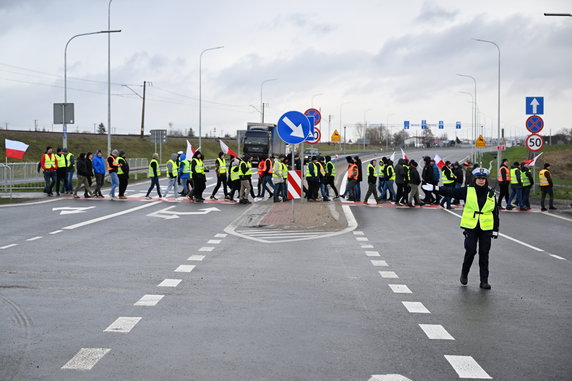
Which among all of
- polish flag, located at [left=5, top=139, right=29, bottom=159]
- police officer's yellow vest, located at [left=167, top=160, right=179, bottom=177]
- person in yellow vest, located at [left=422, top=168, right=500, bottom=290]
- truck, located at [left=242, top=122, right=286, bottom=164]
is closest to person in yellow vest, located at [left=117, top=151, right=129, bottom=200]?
police officer's yellow vest, located at [left=167, top=160, right=179, bottom=177]

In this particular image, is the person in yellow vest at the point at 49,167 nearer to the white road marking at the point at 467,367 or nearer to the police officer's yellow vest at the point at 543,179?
the police officer's yellow vest at the point at 543,179

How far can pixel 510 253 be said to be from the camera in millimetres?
14672

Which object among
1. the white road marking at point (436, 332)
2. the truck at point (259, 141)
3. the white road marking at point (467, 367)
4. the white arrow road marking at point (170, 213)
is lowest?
the white road marking at point (436, 332)

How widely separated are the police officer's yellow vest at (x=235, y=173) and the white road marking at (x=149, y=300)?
17924 mm

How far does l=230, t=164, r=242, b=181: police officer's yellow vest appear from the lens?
1073 inches

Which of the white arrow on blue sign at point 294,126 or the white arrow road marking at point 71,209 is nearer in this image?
the white arrow on blue sign at point 294,126

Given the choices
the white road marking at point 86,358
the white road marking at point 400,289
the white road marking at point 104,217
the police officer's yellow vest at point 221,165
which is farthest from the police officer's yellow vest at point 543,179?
the white road marking at point 86,358

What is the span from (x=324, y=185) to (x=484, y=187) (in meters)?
18.5

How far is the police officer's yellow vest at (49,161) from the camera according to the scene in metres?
28.2

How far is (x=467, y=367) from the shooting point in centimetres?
629

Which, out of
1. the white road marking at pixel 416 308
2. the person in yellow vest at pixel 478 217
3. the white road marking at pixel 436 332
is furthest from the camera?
the person in yellow vest at pixel 478 217

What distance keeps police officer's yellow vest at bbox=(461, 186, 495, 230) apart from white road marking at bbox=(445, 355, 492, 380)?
174 inches

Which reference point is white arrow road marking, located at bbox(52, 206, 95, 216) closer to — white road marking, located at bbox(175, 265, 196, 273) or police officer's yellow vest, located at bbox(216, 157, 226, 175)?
police officer's yellow vest, located at bbox(216, 157, 226, 175)

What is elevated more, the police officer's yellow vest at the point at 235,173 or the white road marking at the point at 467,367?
the police officer's yellow vest at the point at 235,173
